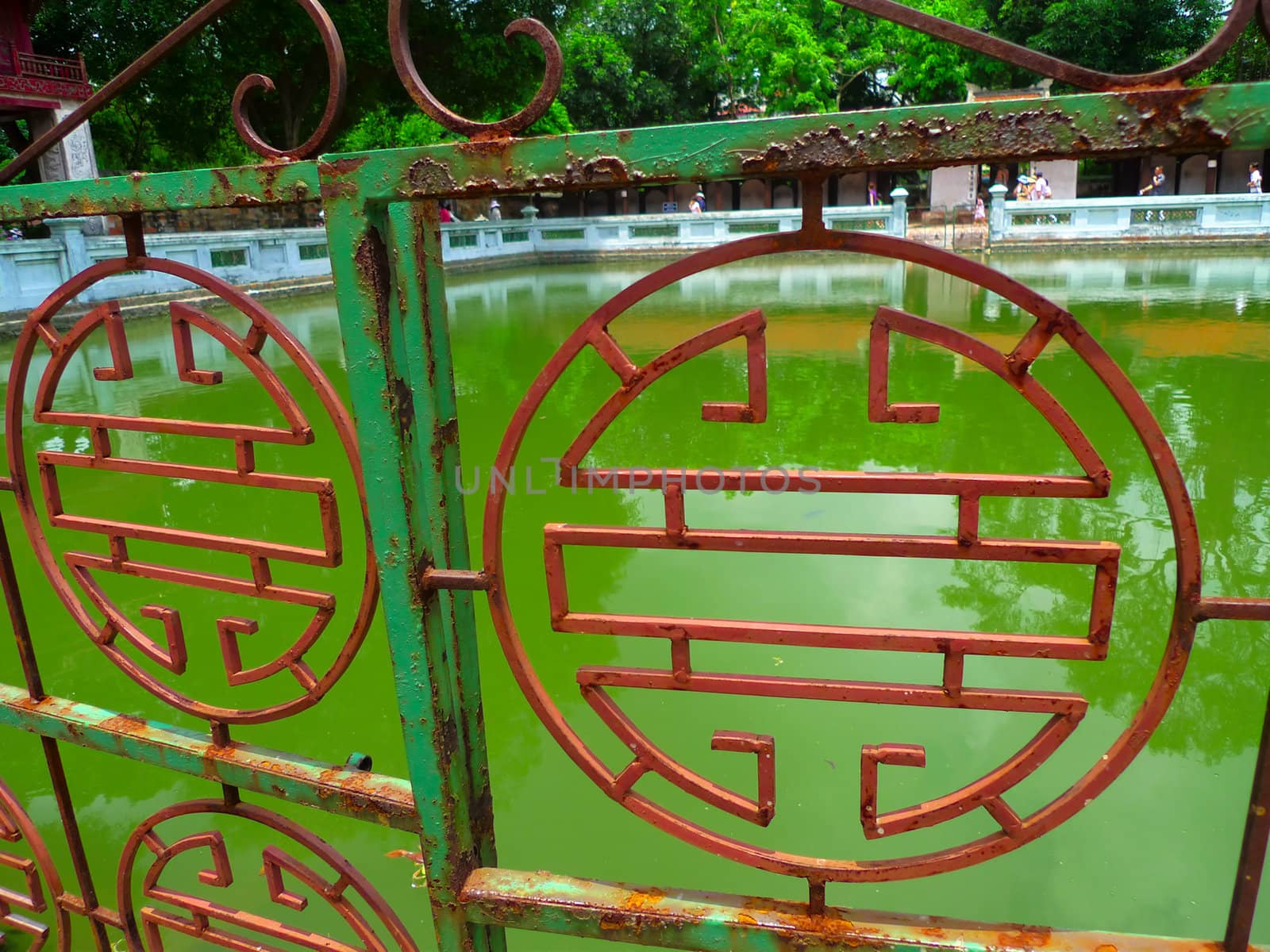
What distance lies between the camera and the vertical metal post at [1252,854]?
1.95 ft

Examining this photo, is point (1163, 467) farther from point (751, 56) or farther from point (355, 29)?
point (751, 56)

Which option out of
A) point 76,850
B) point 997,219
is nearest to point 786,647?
point 76,850

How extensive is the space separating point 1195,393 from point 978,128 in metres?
3.24

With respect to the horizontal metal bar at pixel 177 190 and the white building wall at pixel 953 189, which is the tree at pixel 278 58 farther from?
the horizontal metal bar at pixel 177 190

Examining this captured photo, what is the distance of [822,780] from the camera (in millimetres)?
1604

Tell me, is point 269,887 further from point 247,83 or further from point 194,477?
point 247,83

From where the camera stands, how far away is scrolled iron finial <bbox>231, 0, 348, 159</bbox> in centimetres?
63

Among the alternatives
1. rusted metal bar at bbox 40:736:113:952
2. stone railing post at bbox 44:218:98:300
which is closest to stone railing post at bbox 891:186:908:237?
stone railing post at bbox 44:218:98:300

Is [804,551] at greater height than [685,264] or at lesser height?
lesser

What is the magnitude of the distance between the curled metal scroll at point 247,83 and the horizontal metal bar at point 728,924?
589 mm

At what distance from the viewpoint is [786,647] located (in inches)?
72.7

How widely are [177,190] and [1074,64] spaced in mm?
628

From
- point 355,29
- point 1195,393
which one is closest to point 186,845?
point 1195,393

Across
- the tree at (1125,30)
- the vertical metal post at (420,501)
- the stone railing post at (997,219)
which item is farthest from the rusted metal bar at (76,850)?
the tree at (1125,30)
